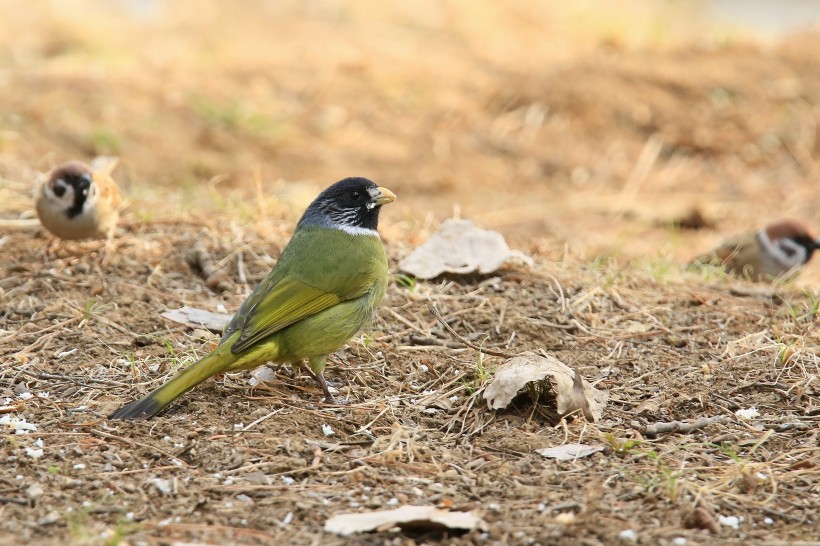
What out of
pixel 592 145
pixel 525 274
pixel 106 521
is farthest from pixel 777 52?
pixel 106 521

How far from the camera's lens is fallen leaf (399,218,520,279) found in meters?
5.93

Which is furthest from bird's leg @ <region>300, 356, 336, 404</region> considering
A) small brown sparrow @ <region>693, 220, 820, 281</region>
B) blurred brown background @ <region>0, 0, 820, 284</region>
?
small brown sparrow @ <region>693, 220, 820, 281</region>

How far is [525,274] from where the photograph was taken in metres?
5.96

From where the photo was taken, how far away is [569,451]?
4086 millimetres

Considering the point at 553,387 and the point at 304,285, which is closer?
the point at 553,387

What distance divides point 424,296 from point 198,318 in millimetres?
1261

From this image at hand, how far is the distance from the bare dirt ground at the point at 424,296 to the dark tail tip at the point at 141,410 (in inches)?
2.9

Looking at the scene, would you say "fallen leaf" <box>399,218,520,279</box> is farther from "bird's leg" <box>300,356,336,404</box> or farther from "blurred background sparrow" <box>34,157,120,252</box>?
"blurred background sparrow" <box>34,157,120,252</box>

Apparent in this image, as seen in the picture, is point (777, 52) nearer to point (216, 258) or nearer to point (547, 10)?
point (547, 10)

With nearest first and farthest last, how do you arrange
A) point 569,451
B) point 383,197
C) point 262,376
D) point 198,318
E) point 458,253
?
point 569,451 < point 262,376 < point 198,318 < point 383,197 < point 458,253

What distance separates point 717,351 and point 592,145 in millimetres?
6265

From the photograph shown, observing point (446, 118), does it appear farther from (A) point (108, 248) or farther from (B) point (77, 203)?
(B) point (77, 203)

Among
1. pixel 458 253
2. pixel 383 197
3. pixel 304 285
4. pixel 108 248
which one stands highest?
pixel 383 197

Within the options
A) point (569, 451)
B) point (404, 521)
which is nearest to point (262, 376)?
point (569, 451)
